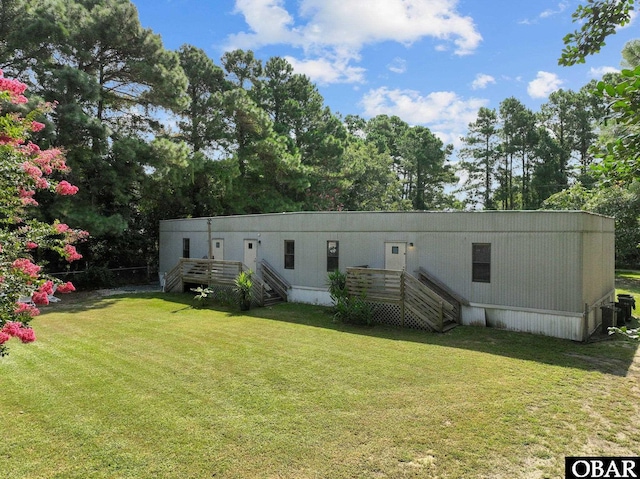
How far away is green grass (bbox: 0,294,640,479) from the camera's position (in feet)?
13.1

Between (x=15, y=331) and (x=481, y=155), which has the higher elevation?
(x=481, y=155)

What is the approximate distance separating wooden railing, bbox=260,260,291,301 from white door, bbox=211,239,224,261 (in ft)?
8.36

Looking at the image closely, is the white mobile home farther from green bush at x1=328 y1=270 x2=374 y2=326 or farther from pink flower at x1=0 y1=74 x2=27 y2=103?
pink flower at x1=0 y1=74 x2=27 y2=103

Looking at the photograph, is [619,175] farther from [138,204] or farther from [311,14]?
[138,204]

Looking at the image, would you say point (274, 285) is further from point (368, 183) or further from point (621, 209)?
point (621, 209)

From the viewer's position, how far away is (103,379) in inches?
246

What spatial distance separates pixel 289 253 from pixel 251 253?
1974mm

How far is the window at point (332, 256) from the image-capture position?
12.8 m

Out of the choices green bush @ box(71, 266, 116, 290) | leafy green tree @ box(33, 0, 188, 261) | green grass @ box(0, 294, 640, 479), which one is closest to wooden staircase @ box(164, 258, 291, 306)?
leafy green tree @ box(33, 0, 188, 261)

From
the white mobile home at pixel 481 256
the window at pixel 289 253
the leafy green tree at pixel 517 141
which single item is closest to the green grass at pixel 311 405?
the white mobile home at pixel 481 256

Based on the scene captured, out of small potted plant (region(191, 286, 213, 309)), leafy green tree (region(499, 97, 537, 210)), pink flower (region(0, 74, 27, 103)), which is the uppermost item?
leafy green tree (region(499, 97, 537, 210))

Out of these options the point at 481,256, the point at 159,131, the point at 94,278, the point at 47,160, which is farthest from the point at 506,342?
the point at 159,131

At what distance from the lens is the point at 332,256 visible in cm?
1289

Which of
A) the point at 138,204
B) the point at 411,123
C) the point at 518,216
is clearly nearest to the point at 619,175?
the point at 518,216
